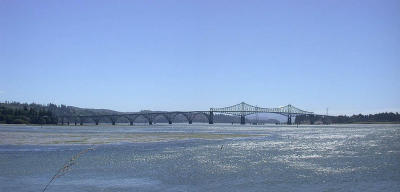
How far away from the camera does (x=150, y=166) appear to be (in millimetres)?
26859

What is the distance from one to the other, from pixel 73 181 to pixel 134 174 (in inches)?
141

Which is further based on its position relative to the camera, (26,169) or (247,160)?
(247,160)

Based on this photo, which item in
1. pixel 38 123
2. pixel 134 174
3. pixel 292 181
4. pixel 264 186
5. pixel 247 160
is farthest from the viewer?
pixel 38 123

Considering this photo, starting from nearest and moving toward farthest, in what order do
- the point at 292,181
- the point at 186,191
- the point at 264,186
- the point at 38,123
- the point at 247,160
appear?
the point at 186,191
the point at 264,186
the point at 292,181
the point at 247,160
the point at 38,123

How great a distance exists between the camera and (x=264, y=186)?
63.5 feet

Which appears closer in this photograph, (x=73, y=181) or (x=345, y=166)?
(x=73, y=181)

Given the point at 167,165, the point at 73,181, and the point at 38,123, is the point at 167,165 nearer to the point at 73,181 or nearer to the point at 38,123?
the point at 73,181

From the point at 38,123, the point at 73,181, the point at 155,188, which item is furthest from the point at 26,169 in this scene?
the point at 38,123

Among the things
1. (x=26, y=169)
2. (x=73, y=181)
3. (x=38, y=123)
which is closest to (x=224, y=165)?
(x=73, y=181)

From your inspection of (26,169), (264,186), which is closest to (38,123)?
(26,169)

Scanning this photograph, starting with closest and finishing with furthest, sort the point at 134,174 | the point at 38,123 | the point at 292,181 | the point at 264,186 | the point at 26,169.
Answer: the point at 264,186 → the point at 292,181 → the point at 134,174 → the point at 26,169 → the point at 38,123

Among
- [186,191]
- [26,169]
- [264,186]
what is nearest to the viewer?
[186,191]

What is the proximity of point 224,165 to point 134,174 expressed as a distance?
6300 mm

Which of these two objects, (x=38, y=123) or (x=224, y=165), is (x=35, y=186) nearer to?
(x=224, y=165)
